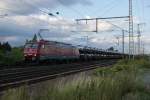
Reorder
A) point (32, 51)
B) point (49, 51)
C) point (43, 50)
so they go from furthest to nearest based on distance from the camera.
Result: point (49, 51) → point (43, 50) → point (32, 51)

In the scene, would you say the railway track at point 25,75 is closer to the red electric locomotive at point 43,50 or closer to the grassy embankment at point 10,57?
the red electric locomotive at point 43,50

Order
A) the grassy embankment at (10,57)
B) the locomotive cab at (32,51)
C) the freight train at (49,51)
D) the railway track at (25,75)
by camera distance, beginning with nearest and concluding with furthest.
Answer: the railway track at (25,75)
the locomotive cab at (32,51)
the freight train at (49,51)
the grassy embankment at (10,57)

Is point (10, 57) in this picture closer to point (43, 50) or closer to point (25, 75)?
point (43, 50)

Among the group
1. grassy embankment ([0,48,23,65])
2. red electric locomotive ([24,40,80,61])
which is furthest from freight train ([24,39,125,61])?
grassy embankment ([0,48,23,65])

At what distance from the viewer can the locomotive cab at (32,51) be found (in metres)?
48.6

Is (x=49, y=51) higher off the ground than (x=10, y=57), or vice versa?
(x=49, y=51)

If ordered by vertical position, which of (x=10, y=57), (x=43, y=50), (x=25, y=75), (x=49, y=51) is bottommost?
(x=25, y=75)

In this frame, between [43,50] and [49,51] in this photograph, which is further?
[49,51]

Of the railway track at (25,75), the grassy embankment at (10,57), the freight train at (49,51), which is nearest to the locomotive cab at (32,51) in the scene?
the freight train at (49,51)

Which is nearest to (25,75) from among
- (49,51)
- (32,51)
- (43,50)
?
(32,51)

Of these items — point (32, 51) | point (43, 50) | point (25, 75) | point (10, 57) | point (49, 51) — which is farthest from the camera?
point (10, 57)

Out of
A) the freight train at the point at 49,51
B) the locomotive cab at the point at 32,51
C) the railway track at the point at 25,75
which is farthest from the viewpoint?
the freight train at the point at 49,51

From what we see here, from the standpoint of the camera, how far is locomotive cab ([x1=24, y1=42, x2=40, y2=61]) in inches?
1913

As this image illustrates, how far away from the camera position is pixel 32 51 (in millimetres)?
49094
